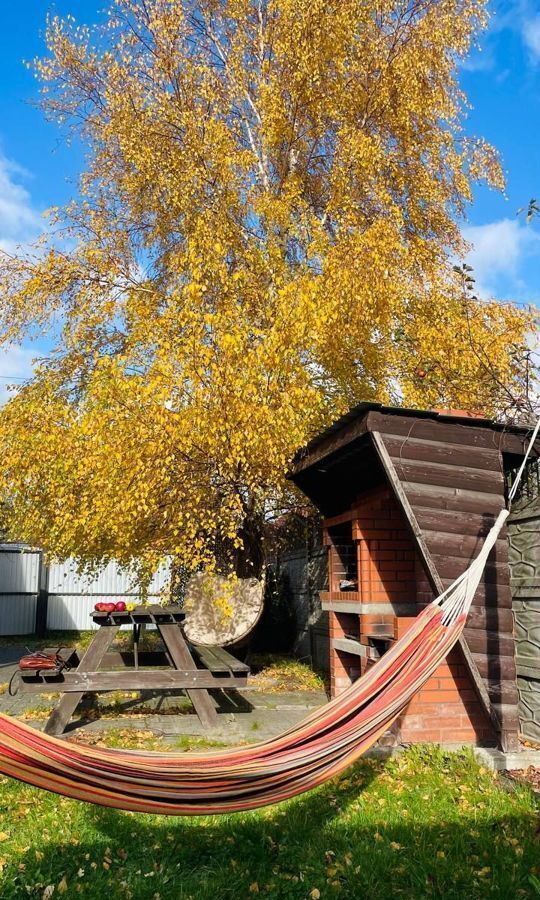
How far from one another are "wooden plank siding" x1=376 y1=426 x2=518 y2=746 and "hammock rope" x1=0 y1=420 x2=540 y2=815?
1.53 m

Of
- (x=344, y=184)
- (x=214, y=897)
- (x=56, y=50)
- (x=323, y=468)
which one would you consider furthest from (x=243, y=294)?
(x=214, y=897)

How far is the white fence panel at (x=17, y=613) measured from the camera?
14375 millimetres

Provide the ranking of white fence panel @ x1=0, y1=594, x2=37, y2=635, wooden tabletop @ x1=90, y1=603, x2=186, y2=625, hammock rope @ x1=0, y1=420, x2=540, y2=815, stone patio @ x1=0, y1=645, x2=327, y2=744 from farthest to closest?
1. white fence panel @ x1=0, y1=594, x2=37, y2=635
2. wooden tabletop @ x1=90, y1=603, x2=186, y2=625
3. stone patio @ x1=0, y1=645, x2=327, y2=744
4. hammock rope @ x1=0, y1=420, x2=540, y2=815

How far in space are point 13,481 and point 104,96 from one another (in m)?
5.23

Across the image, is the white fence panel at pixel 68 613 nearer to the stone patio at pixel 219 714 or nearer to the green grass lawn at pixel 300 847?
the stone patio at pixel 219 714

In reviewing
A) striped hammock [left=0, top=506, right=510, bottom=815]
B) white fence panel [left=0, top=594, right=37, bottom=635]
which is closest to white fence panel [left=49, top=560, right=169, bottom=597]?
white fence panel [left=0, top=594, right=37, bottom=635]

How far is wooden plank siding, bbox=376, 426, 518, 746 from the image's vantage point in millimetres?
4242

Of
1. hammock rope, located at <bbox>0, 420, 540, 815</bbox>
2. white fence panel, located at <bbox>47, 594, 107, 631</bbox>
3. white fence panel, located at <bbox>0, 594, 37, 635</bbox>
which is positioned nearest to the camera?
hammock rope, located at <bbox>0, 420, 540, 815</bbox>

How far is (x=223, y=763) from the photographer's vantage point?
243cm

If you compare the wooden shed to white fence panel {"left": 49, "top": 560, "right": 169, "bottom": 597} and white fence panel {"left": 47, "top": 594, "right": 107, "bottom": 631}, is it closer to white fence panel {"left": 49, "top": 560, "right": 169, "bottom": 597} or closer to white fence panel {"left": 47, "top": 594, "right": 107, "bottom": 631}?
white fence panel {"left": 49, "top": 560, "right": 169, "bottom": 597}

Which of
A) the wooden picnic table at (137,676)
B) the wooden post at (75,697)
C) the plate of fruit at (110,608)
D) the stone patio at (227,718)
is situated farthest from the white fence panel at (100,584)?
the wooden post at (75,697)

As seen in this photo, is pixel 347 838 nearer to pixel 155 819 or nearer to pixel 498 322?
pixel 155 819

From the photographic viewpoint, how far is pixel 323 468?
19.9ft

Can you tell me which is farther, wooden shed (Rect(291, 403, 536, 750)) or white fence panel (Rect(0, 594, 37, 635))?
white fence panel (Rect(0, 594, 37, 635))
